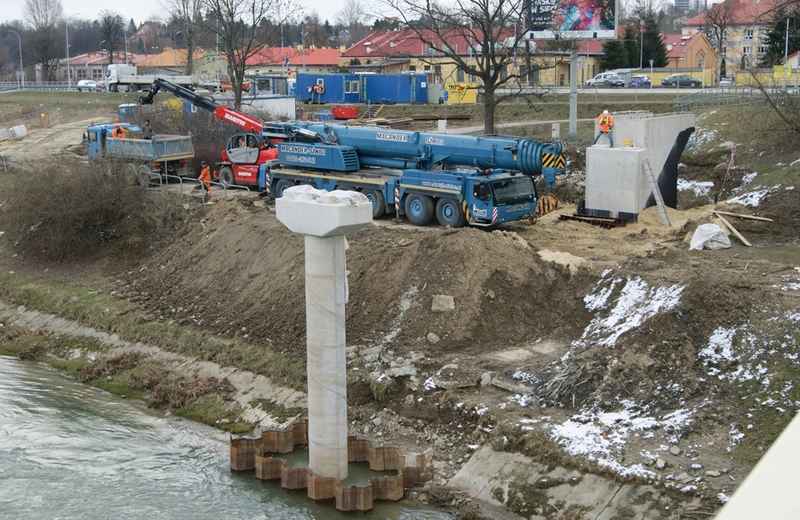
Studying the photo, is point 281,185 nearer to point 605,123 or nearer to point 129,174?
point 129,174

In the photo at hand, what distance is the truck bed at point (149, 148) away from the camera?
3173 cm

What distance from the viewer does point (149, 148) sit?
31.7 meters

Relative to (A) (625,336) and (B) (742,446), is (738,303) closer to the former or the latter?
(A) (625,336)

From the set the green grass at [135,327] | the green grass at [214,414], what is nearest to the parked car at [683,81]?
the green grass at [135,327]

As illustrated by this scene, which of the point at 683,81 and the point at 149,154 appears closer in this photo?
the point at 149,154

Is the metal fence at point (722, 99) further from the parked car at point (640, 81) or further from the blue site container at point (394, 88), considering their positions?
the blue site container at point (394, 88)

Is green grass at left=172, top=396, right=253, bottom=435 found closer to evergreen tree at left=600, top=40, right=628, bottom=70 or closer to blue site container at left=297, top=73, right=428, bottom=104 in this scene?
blue site container at left=297, top=73, right=428, bottom=104

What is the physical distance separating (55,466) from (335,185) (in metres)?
13.1

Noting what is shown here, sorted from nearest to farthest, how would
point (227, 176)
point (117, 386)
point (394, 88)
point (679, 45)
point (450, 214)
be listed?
1. point (117, 386)
2. point (450, 214)
3. point (227, 176)
4. point (394, 88)
5. point (679, 45)

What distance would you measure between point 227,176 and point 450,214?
1111cm

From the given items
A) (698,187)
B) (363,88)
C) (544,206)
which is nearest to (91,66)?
(363,88)

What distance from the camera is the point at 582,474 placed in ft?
43.4

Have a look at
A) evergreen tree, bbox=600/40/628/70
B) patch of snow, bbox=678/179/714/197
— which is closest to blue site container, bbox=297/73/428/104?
evergreen tree, bbox=600/40/628/70

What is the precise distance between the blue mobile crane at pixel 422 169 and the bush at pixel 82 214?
4.19m
